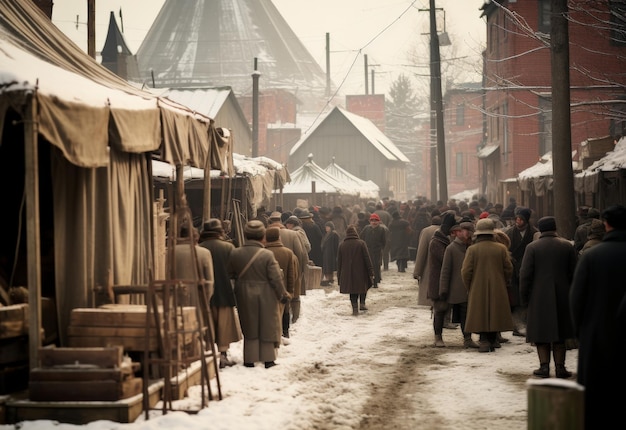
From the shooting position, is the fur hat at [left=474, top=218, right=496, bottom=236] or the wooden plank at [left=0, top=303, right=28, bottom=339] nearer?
the wooden plank at [left=0, top=303, right=28, bottom=339]

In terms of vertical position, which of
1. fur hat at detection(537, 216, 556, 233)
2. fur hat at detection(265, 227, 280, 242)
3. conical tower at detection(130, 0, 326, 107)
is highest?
conical tower at detection(130, 0, 326, 107)

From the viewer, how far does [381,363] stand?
1188 cm

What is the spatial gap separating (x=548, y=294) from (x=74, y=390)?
18.4ft

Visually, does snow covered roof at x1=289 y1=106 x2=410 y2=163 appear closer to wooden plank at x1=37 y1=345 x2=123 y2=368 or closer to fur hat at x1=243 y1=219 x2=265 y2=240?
fur hat at x1=243 y1=219 x2=265 y2=240

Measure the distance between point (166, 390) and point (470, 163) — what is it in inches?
2770

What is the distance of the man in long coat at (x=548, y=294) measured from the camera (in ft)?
34.7

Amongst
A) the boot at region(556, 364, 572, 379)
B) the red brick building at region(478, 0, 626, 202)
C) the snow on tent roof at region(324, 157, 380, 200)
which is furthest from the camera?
the snow on tent roof at region(324, 157, 380, 200)

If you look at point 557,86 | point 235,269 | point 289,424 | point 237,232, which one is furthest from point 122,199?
point 237,232

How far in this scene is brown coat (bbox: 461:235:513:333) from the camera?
12344 millimetres

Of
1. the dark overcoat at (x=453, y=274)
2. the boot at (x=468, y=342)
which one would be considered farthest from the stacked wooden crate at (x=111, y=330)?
the boot at (x=468, y=342)

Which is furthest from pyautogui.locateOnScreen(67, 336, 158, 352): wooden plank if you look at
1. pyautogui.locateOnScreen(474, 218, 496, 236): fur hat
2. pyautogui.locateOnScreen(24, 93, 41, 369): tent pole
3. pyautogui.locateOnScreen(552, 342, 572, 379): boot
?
pyautogui.locateOnScreen(474, 218, 496, 236): fur hat

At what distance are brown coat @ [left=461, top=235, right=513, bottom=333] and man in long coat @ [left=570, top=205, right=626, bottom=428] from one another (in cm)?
475

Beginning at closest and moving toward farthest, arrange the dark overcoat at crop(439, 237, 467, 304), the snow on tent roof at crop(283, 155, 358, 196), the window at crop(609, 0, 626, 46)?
the dark overcoat at crop(439, 237, 467, 304) < the window at crop(609, 0, 626, 46) < the snow on tent roof at crop(283, 155, 358, 196)

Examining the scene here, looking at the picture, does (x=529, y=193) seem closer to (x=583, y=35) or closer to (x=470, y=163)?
(x=583, y=35)
